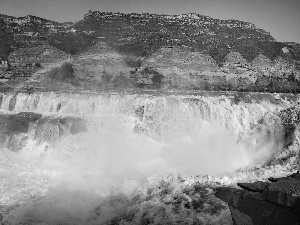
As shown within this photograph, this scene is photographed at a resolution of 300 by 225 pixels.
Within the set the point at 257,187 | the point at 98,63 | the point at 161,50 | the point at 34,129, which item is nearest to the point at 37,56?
the point at 98,63

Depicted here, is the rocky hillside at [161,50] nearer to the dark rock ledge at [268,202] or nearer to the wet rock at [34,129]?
the wet rock at [34,129]

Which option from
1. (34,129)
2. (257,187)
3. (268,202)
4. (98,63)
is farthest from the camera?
(98,63)

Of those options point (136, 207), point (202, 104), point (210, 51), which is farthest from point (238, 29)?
point (136, 207)

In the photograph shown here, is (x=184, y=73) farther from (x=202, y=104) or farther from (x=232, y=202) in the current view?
(x=232, y=202)

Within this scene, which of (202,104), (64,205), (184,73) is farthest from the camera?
(184,73)

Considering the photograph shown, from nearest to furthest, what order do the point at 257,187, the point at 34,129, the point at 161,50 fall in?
the point at 257,187 → the point at 34,129 → the point at 161,50

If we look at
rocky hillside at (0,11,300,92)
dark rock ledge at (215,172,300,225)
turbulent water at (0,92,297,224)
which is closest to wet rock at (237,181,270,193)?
dark rock ledge at (215,172,300,225)

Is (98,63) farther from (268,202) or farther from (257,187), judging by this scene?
(268,202)

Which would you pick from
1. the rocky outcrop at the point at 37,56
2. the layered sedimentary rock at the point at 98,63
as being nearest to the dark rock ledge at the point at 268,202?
the layered sedimentary rock at the point at 98,63
